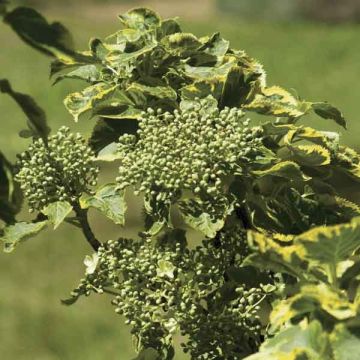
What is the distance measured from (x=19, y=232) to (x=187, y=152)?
0.25 m

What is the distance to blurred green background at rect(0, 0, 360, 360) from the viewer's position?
4.30 metres

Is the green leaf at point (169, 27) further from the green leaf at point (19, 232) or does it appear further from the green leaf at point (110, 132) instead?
the green leaf at point (19, 232)

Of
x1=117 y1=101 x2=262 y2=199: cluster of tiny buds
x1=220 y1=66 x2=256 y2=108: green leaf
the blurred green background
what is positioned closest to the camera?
x1=117 y1=101 x2=262 y2=199: cluster of tiny buds

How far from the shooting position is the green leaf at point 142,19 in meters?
1.39

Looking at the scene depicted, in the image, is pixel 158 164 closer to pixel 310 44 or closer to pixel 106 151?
pixel 106 151

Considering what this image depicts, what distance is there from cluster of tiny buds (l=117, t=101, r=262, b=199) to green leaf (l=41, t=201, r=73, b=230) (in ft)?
0.29

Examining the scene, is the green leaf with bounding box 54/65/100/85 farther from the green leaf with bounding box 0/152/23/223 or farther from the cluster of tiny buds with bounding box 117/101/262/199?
the green leaf with bounding box 0/152/23/223

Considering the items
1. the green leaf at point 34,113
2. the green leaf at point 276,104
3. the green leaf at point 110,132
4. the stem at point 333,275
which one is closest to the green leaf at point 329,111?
the green leaf at point 276,104

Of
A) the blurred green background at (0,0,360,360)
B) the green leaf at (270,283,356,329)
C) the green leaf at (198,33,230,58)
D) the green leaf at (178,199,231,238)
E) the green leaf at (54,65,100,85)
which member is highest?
the blurred green background at (0,0,360,360)

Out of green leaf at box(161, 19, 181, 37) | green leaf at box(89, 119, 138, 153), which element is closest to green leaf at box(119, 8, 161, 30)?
green leaf at box(161, 19, 181, 37)

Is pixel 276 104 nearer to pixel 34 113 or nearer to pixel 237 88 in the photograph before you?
pixel 237 88

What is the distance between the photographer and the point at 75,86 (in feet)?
30.0

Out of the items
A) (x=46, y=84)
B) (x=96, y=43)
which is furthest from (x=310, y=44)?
(x=96, y=43)

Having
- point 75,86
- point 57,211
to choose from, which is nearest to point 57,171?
point 57,211
